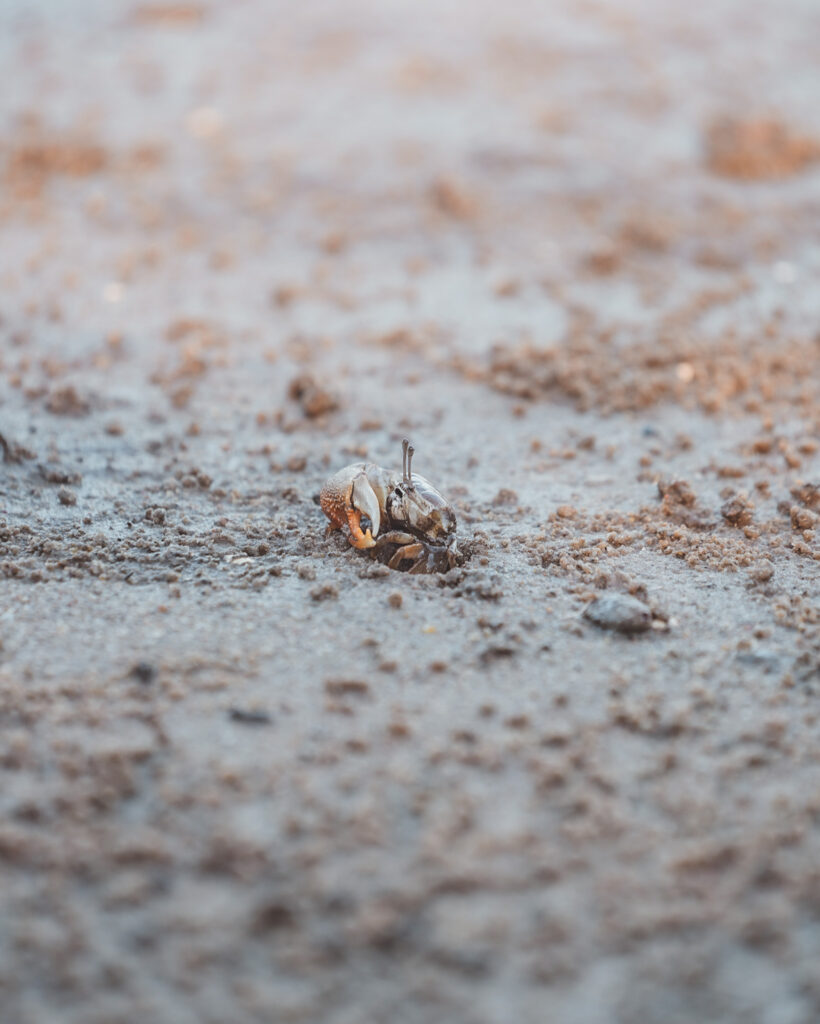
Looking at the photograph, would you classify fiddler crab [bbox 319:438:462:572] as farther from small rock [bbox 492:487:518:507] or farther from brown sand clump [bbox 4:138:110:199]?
brown sand clump [bbox 4:138:110:199]

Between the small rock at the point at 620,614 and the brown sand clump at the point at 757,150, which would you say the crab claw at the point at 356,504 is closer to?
the small rock at the point at 620,614

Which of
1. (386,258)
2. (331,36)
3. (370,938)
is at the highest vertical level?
(331,36)

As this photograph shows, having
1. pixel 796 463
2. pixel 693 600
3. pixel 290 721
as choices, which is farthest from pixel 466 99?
pixel 290 721

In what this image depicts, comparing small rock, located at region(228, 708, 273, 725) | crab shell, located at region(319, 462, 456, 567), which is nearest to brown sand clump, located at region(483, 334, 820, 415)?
crab shell, located at region(319, 462, 456, 567)

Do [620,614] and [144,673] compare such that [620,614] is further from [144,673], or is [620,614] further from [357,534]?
[144,673]

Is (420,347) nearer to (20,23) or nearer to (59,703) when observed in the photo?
(59,703)

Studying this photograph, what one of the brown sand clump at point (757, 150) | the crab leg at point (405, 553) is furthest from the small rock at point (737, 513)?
the brown sand clump at point (757, 150)
